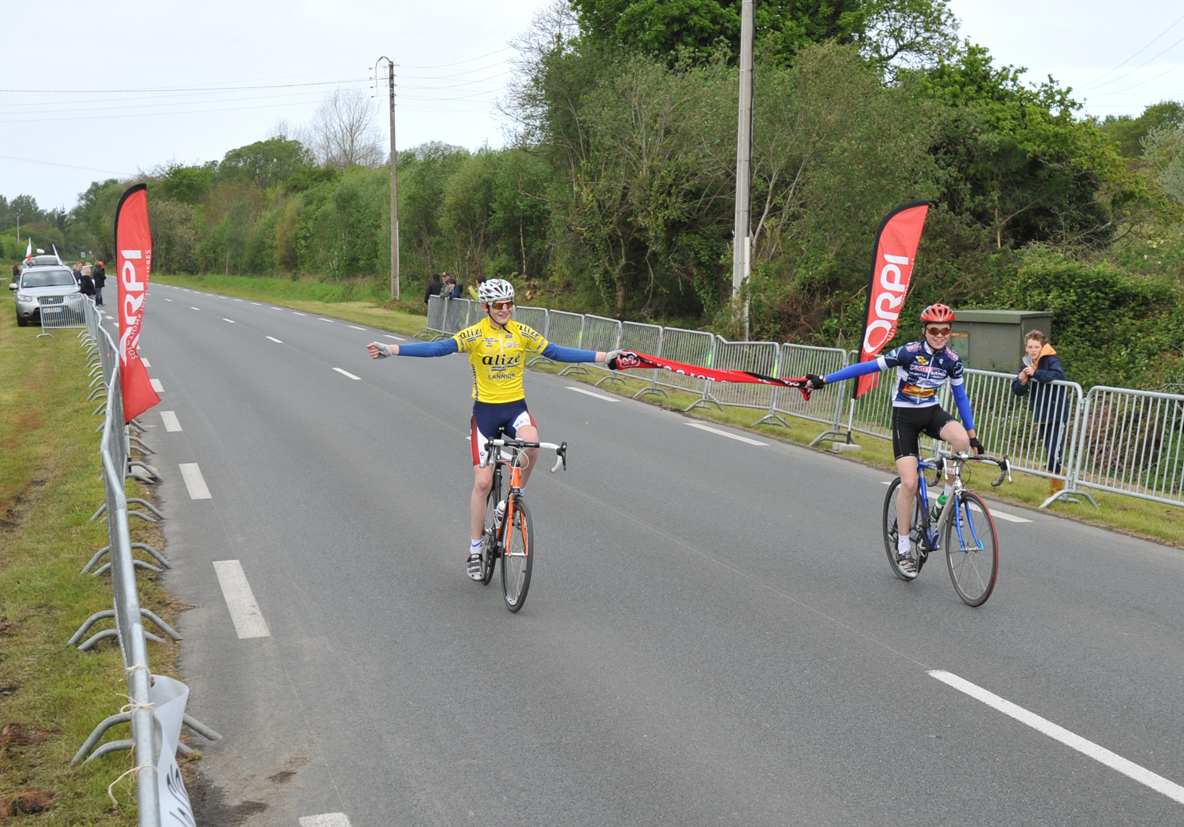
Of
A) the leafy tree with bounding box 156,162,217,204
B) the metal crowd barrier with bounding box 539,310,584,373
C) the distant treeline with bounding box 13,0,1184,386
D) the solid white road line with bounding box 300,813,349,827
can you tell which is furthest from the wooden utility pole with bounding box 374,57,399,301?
the leafy tree with bounding box 156,162,217,204

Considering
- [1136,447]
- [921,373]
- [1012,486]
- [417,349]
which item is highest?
[417,349]

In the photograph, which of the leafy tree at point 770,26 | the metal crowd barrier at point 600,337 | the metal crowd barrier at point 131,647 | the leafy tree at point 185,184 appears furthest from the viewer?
the leafy tree at point 185,184

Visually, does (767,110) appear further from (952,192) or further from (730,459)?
(730,459)

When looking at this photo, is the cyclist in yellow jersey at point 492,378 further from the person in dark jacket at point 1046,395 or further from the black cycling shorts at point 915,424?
the person in dark jacket at point 1046,395

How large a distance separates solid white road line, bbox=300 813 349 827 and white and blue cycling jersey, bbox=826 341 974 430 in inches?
176

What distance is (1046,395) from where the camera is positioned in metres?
11.6

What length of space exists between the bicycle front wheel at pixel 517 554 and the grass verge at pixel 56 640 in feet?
6.61

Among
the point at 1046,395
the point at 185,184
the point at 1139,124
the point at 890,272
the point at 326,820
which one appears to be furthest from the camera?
the point at 185,184

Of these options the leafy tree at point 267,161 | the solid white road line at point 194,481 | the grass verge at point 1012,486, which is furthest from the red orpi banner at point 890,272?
the leafy tree at point 267,161

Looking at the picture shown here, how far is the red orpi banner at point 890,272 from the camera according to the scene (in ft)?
44.4

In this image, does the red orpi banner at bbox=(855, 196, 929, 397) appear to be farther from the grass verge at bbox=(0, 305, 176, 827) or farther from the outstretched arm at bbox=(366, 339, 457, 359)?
the grass verge at bbox=(0, 305, 176, 827)

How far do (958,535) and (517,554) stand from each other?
2940 mm

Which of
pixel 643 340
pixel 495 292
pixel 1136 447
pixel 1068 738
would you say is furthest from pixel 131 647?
pixel 643 340

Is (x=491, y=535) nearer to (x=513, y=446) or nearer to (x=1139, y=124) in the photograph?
(x=513, y=446)
